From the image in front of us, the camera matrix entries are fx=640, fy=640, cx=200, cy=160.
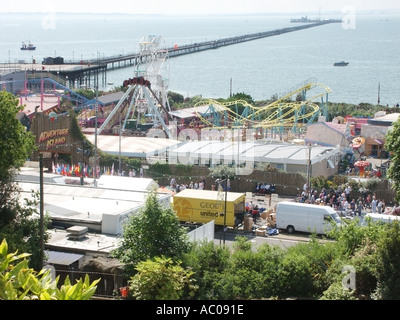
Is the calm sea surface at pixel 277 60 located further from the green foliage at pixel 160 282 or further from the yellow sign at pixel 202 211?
the green foliage at pixel 160 282

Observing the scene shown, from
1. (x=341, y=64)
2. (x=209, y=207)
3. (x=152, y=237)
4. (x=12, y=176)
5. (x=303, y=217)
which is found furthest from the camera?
(x=341, y=64)

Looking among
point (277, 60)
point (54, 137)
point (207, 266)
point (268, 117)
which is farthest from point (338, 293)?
point (277, 60)

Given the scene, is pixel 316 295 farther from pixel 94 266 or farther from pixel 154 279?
pixel 94 266

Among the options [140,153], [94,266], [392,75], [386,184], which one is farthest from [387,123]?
[392,75]

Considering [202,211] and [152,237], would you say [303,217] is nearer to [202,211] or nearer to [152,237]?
[202,211]

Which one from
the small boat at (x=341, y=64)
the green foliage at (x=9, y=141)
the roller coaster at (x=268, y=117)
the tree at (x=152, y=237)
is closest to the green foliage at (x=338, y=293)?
the tree at (x=152, y=237)

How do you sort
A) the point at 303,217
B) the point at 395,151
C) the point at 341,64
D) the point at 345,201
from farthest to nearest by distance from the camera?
1. the point at 341,64
2. the point at 345,201
3. the point at 303,217
4. the point at 395,151
